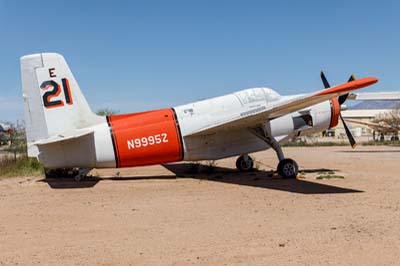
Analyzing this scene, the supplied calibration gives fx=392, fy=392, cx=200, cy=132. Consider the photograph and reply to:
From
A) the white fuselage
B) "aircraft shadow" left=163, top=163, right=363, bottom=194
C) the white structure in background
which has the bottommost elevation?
the white structure in background

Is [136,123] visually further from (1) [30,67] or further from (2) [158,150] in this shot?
(1) [30,67]

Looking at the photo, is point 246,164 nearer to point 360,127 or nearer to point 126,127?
point 126,127

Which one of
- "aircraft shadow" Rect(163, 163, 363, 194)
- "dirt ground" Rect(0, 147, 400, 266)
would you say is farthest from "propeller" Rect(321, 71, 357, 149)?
"aircraft shadow" Rect(163, 163, 363, 194)

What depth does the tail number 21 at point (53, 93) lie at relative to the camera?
12.2 meters

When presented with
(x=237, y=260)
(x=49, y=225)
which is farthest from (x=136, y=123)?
(x=237, y=260)

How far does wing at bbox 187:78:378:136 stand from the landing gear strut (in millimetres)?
514

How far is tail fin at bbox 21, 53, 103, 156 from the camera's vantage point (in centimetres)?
1208

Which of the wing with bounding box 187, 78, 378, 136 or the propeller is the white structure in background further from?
the wing with bounding box 187, 78, 378, 136

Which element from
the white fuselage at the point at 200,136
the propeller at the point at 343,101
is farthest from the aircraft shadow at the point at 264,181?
the propeller at the point at 343,101

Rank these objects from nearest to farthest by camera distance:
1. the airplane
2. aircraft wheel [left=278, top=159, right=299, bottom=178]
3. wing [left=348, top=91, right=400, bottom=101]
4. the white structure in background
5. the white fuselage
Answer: the airplane → the white fuselage → aircraft wheel [left=278, top=159, right=299, bottom=178] → wing [left=348, top=91, right=400, bottom=101] → the white structure in background

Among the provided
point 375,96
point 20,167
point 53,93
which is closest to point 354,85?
point 53,93

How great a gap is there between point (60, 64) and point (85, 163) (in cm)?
327

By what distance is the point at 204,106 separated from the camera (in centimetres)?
1393

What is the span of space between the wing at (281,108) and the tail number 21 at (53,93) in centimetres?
426
